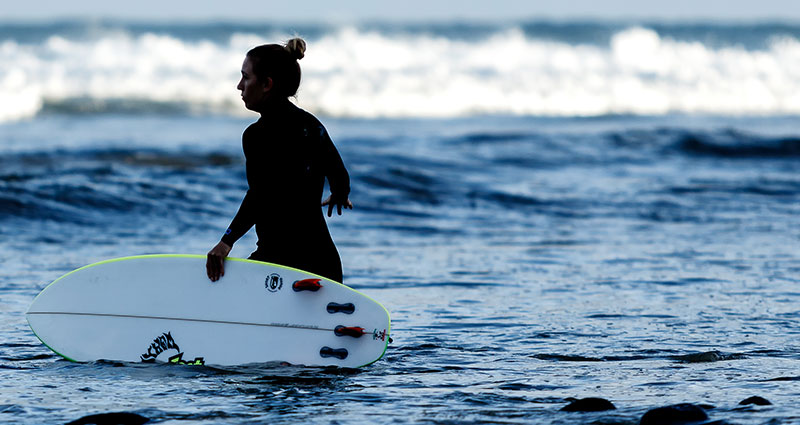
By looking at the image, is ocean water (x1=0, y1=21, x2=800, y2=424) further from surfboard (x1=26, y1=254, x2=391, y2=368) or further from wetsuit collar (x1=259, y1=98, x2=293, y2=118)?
wetsuit collar (x1=259, y1=98, x2=293, y2=118)

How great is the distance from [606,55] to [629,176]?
19891 mm

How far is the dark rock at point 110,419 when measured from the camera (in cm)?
350

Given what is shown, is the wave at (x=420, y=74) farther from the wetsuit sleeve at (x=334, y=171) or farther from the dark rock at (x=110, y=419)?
the dark rock at (x=110, y=419)

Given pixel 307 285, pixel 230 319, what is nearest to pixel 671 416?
pixel 307 285

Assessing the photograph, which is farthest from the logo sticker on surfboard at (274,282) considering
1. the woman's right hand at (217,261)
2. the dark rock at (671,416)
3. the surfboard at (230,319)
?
the dark rock at (671,416)

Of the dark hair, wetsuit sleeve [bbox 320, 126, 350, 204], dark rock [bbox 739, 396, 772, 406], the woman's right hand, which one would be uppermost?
the dark hair

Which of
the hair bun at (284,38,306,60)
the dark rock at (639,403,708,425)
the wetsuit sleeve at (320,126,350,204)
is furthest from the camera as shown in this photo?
the wetsuit sleeve at (320,126,350,204)

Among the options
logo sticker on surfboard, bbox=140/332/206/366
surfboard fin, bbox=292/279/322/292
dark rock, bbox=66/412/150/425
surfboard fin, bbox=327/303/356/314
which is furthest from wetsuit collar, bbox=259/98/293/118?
dark rock, bbox=66/412/150/425

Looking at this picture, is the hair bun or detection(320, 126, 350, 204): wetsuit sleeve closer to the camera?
the hair bun

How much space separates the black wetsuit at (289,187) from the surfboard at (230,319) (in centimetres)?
10

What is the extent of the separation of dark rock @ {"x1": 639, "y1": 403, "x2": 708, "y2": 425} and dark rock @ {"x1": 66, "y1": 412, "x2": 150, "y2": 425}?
1.58 metres

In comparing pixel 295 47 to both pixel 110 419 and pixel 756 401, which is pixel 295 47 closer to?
pixel 110 419

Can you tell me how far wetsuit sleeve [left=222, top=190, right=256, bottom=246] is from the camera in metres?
4.28

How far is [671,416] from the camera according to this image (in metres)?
3.48
